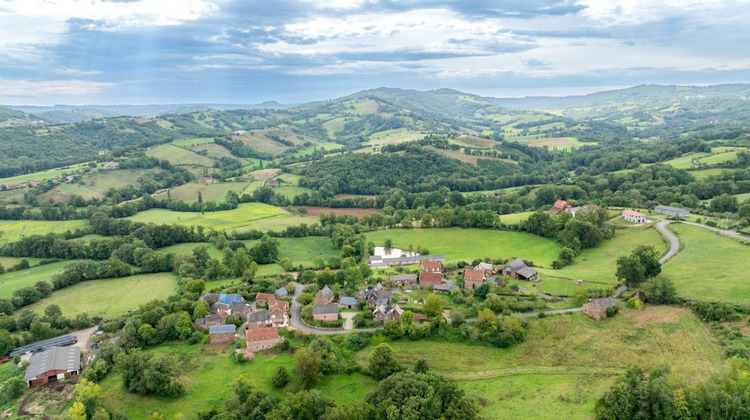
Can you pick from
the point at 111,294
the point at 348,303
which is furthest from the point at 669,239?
the point at 111,294

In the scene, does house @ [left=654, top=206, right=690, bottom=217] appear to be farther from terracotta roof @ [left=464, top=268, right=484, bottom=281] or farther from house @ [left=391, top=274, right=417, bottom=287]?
house @ [left=391, top=274, right=417, bottom=287]

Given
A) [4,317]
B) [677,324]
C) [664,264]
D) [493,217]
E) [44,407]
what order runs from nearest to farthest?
[44,407] < [677,324] < [4,317] < [664,264] < [493,217]

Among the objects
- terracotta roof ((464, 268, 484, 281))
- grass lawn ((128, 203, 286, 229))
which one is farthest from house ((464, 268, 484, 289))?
grass lawn ((128, 203, 286, 229))

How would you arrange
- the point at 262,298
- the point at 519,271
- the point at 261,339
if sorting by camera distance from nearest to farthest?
the point at 261,339 < the point at 262,298 < the point at 519,271

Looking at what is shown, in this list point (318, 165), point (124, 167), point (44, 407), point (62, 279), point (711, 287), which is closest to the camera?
point (44, 407)

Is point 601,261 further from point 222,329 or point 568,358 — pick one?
point 222,329

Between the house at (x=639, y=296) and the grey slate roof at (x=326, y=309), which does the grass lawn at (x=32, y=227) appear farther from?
Result: the house at (x=639, y=296)

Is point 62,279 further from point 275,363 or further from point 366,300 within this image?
point 366,300

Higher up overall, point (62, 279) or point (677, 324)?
point (677, 324)

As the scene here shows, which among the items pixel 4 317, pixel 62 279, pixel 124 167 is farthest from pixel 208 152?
pixel 4 317
